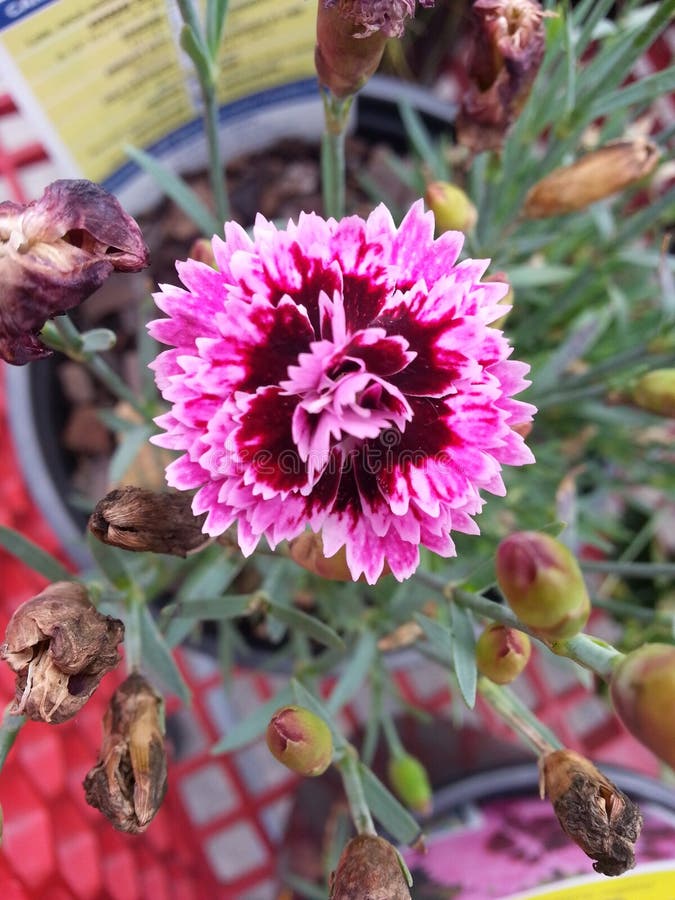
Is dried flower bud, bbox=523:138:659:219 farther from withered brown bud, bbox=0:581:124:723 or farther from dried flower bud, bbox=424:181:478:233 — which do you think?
withered brown bud, bbox=0:581:124:723

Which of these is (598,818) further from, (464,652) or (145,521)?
(145,521)

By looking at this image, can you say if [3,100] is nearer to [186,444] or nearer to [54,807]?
[186,444]

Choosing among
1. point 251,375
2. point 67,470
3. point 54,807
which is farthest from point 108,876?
point 251,375

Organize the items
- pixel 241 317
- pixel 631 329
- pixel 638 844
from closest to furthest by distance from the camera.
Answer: pixel 241 317 < pixel 638 844 < pixel 631 329

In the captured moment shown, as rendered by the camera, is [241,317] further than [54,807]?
No

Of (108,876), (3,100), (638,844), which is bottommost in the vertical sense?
(638,844)

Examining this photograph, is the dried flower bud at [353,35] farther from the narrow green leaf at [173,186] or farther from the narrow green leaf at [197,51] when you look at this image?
the narrow green leaf at [173,186]
